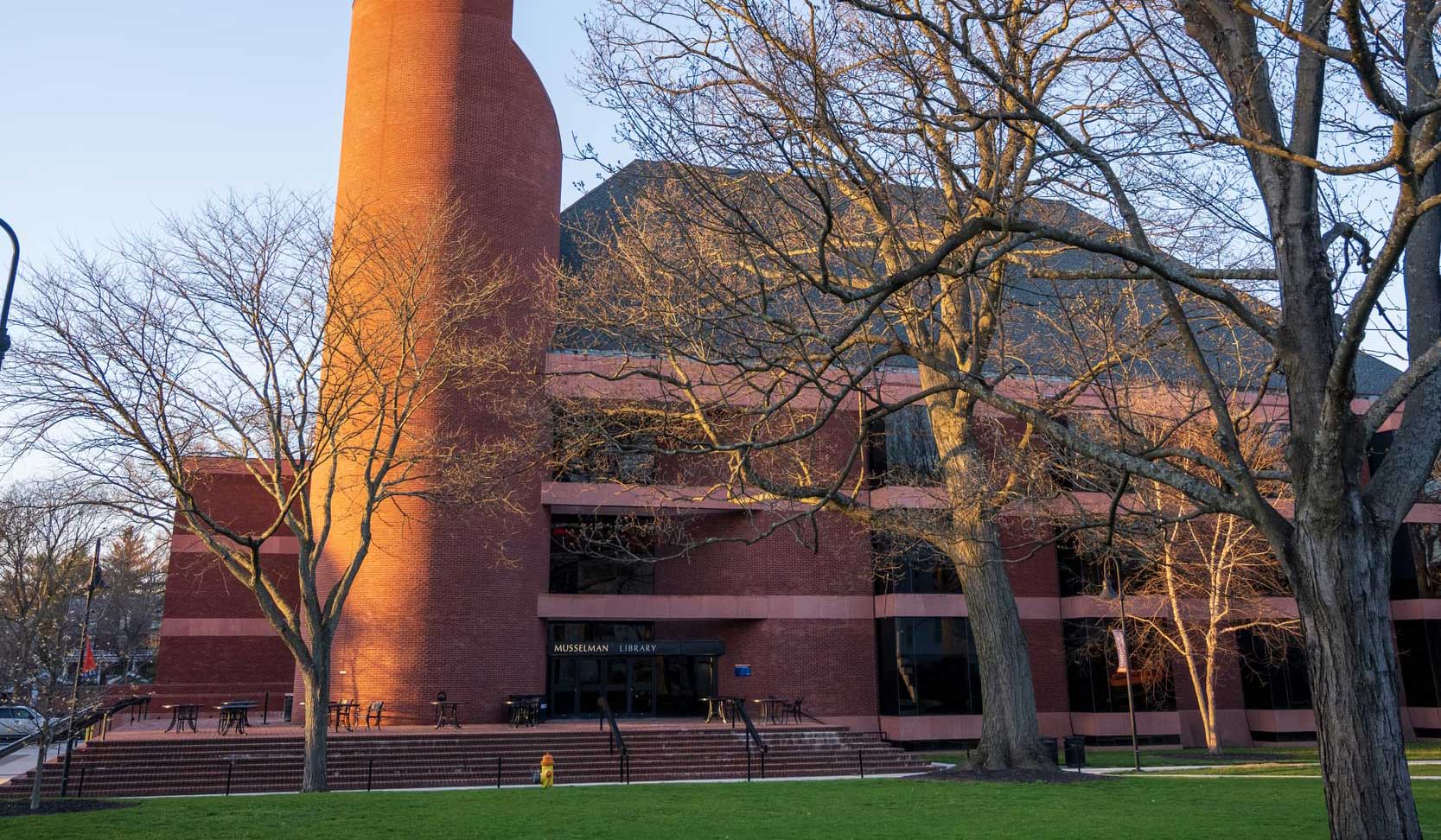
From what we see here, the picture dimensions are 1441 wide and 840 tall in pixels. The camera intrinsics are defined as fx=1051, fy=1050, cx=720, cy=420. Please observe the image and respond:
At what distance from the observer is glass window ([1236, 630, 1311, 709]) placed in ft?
108

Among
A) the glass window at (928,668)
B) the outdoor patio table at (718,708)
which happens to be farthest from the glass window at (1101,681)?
the outdoor patio table at (718,708)

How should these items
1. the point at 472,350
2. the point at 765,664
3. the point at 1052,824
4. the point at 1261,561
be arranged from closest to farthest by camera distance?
the point at 1052,824, the point at 472,350, the point at 1261,561, the point at 765,664

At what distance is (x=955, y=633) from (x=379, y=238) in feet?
63.9

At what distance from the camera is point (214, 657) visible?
1335 inches

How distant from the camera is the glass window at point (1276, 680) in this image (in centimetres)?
3278

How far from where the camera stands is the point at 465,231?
89.0ft

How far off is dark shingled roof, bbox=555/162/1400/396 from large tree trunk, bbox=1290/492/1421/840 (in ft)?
15.9

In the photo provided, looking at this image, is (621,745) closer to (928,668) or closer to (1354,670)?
(928,668)

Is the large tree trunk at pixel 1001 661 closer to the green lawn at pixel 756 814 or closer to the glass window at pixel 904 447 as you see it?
the green lawn at pixel 756 814

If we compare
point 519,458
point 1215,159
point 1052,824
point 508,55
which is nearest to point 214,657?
point 519,458

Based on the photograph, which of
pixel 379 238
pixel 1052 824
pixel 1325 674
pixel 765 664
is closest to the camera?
pixel 1325 674

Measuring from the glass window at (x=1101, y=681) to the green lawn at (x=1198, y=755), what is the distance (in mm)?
1355

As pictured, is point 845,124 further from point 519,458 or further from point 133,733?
point 133,733

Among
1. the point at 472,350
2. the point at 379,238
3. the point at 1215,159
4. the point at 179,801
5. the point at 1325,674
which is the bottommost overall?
the point at 179,801
